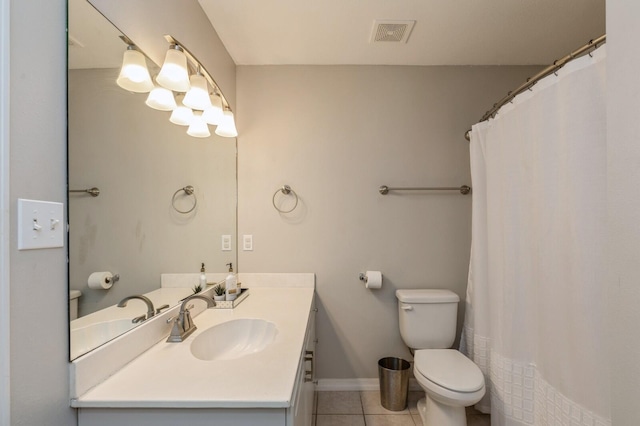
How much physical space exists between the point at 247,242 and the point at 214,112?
3.13 ft

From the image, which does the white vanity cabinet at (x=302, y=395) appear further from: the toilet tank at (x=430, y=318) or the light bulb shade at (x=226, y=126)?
the light bulb shade at (x=226, y=126)

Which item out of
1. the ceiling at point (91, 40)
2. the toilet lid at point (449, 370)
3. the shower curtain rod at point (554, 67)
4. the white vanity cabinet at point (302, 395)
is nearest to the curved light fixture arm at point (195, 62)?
the ceiling at point (91, 40)

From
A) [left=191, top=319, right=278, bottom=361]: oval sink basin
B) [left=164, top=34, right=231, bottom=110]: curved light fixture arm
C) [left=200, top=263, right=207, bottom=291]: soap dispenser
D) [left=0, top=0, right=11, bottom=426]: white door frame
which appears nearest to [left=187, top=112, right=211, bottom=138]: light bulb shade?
[left=164, top=34, right=231, bottom=110]: curved light fixture arm

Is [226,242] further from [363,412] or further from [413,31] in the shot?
[413,31]

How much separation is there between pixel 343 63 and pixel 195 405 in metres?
2.21

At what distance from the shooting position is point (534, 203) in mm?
1331

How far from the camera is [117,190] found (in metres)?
1.00

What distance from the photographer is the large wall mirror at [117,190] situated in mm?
820

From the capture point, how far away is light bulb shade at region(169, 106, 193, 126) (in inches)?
53.5

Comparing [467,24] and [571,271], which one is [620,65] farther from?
[467,24]

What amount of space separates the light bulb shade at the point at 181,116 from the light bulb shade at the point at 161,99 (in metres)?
0.06

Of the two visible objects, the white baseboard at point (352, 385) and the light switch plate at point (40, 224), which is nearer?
the light switch plate at point (40, 224)

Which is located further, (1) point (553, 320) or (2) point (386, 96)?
(2) point (386, 96)

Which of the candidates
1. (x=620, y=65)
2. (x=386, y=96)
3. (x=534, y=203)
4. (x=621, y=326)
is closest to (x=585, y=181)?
(x=534, y=203)
